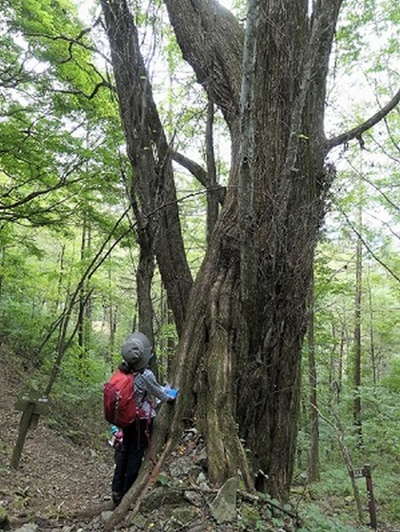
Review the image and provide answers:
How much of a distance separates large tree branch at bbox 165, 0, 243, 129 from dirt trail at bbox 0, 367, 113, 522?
4.39 meters

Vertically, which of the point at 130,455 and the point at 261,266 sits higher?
the point at 261,266

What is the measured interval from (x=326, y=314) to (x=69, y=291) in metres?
7.45

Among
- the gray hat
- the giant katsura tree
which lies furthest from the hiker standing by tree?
the giant katsura tree

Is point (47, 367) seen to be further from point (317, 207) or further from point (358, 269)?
point (358, 269)

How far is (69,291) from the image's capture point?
1286 cm

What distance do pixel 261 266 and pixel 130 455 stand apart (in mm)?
2114

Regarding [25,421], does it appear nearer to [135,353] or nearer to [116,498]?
[116,498]

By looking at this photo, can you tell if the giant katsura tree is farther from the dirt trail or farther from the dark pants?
the dirt trail

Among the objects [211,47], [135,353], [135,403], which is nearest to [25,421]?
[135,403]

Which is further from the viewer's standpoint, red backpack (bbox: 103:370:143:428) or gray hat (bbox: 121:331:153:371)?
gray hat (bbox: 121:331:153:371)

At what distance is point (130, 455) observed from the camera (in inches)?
159

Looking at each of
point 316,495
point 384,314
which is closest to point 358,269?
point 384,314

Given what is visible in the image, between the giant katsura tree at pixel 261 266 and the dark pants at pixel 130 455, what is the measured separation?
0.74 ft

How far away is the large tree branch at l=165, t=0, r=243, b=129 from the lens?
4.92m
